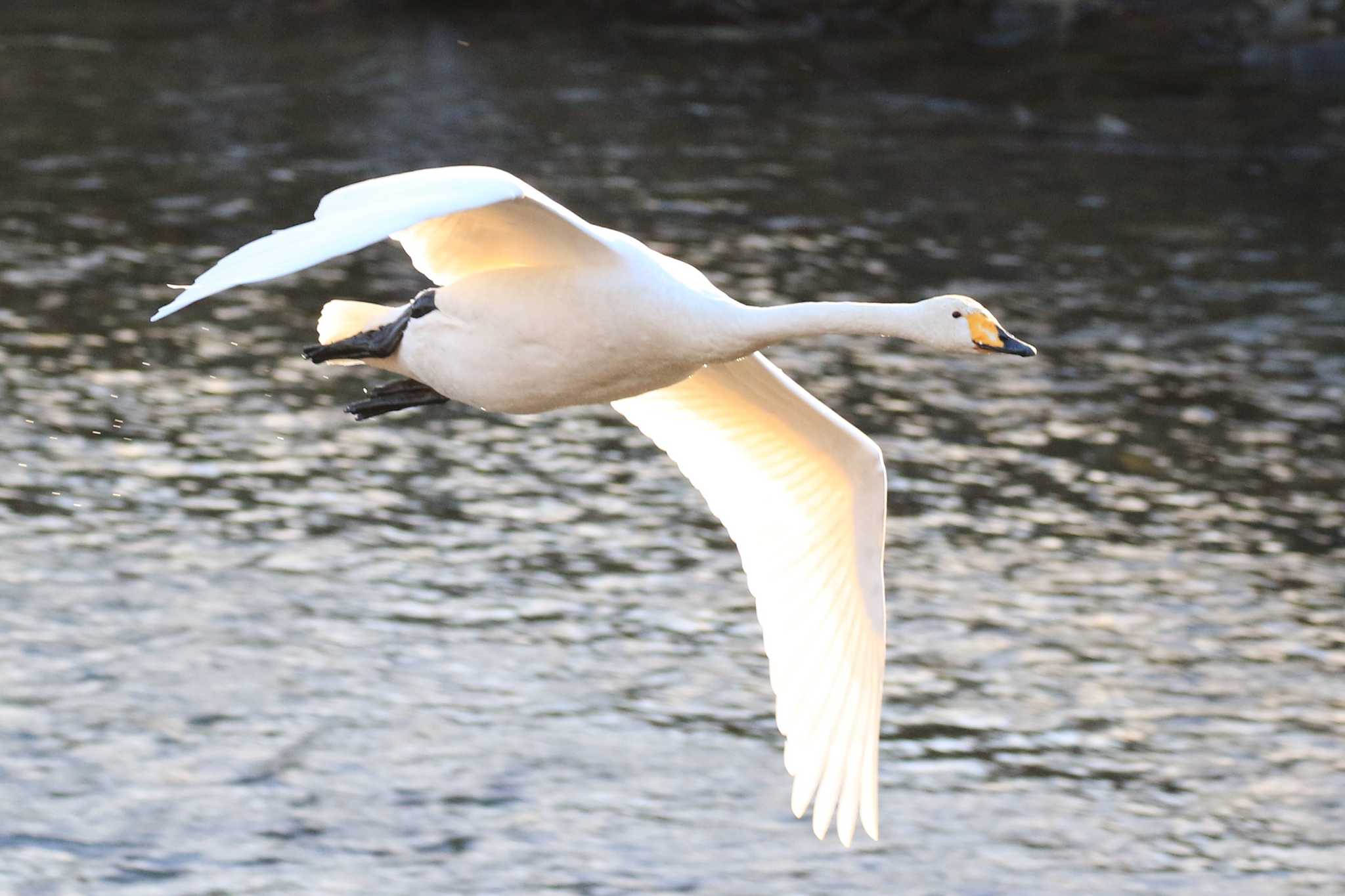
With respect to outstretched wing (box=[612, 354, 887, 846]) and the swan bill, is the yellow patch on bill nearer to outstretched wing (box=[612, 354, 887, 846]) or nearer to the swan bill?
the swan bill

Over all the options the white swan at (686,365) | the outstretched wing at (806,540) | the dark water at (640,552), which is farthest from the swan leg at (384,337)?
the dark water at (640,552)

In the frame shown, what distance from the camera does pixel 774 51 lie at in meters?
30.2

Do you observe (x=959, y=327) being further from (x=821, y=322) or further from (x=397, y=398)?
(x=397, y=398)

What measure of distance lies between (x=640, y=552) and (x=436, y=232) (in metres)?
5.92

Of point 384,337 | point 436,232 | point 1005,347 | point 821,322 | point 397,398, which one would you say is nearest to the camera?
point 821,322

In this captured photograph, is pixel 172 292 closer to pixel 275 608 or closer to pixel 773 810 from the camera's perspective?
pixel 275 608

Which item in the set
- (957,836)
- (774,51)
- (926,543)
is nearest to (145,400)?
(926,543)

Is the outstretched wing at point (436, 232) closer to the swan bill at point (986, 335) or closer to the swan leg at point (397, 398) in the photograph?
the swan leg at point (397, 398)

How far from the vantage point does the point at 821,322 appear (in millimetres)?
7730

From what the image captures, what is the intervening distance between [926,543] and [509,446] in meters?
3.24

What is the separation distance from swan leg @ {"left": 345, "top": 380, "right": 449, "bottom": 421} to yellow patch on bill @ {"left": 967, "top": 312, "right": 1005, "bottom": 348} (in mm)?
2238

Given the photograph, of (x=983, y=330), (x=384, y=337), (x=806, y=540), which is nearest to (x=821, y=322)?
(x=983, y=330)

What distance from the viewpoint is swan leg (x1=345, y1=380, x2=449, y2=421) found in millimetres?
8961

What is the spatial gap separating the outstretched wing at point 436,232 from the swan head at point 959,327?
1.17m
